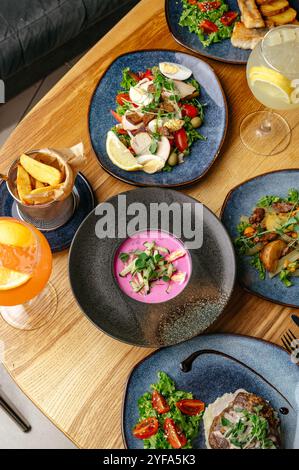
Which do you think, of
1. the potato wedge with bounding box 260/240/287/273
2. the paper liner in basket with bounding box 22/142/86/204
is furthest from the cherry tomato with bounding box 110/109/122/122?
the potato wedge with bounding box 260/240/287/273

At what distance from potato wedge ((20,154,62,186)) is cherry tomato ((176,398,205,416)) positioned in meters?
0.66

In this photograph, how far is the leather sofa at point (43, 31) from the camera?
2467 mm

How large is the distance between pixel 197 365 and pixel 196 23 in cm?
112

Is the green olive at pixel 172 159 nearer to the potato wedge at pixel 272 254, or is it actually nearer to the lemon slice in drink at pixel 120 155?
the lemon slice in drink at pixel 120 155

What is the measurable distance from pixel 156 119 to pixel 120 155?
16 cm

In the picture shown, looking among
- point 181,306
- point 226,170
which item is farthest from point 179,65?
point 181,306

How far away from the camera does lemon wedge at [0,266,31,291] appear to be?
1.42 metres

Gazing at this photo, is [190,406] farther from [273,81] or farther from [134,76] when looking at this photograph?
[134,76]

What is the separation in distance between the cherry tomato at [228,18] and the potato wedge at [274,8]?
0.09m

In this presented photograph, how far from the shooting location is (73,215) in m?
1.71

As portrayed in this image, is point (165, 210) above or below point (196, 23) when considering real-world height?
below

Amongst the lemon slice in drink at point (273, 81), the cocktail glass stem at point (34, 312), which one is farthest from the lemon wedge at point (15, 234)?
the lemon slice in drink at point (273, 81)
